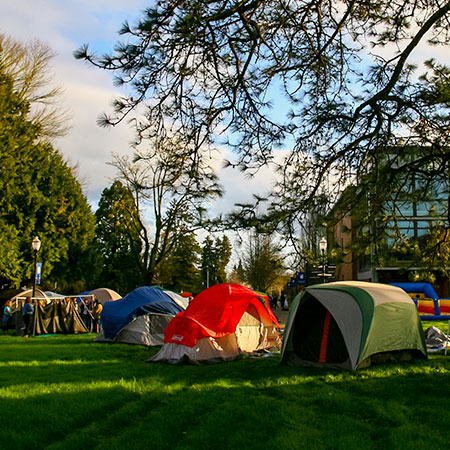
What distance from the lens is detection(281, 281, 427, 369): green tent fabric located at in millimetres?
11344

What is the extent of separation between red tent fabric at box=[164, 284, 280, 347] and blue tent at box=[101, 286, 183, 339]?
11.1 ft

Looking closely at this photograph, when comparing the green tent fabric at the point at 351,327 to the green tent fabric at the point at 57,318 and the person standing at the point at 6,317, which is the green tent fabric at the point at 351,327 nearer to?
the green tent fabric at the point at 57,318

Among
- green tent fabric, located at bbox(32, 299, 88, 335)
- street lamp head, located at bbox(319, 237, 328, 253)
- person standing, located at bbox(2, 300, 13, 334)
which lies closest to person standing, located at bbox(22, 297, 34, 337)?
green tent fabric, located at bbox(32, 299, 88, 335)

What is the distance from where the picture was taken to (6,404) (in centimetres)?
763

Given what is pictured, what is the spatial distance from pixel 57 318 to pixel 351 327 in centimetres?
1537

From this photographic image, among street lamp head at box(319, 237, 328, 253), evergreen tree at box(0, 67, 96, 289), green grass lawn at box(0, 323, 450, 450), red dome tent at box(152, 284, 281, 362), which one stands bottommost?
green grass lawn at box(0, 323, 450, 450)

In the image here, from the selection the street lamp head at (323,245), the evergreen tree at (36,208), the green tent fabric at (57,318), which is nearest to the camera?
the street lamp head at (323,245)

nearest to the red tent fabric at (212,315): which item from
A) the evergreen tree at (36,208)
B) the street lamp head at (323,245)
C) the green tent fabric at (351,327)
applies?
the green tent fabric at (351,327)

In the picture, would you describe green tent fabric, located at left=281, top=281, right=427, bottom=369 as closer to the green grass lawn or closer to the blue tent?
the green grass lawn

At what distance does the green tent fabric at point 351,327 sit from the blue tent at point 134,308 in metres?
6.53

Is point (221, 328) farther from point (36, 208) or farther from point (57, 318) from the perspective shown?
point (36, 208)

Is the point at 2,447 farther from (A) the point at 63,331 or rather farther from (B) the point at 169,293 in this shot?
(A) the point at 63,331

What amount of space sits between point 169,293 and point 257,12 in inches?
538

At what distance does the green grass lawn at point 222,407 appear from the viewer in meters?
6.06
